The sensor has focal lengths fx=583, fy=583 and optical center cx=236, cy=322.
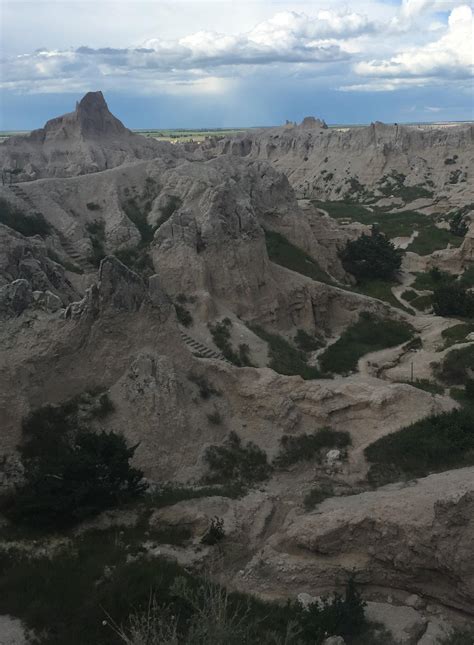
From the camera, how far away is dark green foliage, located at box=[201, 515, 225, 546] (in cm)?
1270

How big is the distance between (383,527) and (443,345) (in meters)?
16.5

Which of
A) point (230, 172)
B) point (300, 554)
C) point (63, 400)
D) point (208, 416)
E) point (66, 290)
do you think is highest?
point (230, 172)

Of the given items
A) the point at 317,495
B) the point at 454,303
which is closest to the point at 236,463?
the point at 317,495

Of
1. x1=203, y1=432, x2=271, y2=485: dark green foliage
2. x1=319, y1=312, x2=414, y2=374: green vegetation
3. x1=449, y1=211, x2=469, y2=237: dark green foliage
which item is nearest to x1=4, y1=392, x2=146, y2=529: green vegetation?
x1=203, y1=432, x2=271, y2=485: dark green foliage

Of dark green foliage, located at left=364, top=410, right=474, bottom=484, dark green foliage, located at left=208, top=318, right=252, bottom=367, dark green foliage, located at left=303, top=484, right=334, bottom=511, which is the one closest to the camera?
dark green foliage, located at left=303, top=484, right=334, bottom=511

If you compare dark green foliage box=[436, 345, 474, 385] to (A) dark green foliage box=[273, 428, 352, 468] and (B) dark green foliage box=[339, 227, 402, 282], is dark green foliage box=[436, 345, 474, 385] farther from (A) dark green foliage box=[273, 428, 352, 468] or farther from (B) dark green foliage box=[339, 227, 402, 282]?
(B) dark green foliage box=[339, 227, 402, 282]

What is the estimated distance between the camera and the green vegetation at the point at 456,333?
27227 millimetres

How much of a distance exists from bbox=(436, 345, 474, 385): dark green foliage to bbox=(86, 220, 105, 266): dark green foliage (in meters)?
18.1

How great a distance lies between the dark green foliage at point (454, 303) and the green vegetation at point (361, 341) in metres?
3.32

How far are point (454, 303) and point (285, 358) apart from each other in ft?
41.4

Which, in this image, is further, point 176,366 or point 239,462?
point 176,366

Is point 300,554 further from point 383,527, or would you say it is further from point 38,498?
point 38,498

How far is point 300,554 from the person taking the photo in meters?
12.7

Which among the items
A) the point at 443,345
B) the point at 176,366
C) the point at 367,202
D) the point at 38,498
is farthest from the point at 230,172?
the point at 367,202
